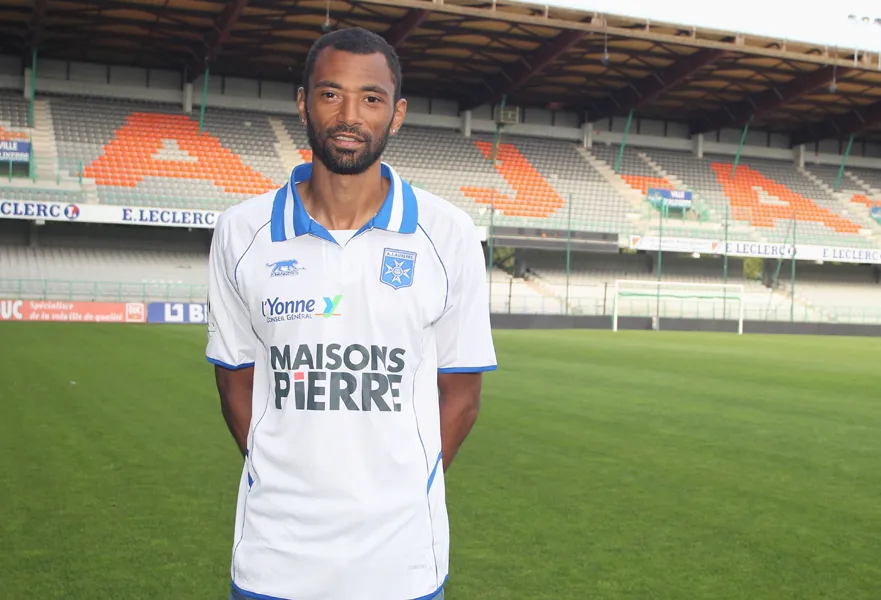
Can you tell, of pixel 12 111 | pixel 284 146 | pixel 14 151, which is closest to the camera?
pixel 14 151

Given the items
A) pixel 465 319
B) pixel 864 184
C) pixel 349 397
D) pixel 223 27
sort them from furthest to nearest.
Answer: pixel 864 184
pixel 223 27
pixel 465 319
pixel 349 397

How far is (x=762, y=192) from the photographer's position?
5066 centimetres

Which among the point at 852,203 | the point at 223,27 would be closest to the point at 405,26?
the point at 223,27

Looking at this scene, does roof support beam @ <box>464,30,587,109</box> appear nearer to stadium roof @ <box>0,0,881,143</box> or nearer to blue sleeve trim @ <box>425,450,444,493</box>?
stadium roof @ <box>0,0,881,143</box>

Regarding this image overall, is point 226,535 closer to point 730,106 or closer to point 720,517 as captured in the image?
point 720,517

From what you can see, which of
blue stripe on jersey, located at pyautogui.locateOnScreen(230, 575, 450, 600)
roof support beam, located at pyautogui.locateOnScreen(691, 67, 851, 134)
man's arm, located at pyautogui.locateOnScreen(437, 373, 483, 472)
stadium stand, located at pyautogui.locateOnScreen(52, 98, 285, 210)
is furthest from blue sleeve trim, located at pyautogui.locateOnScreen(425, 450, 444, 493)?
roof support beam, located at pyautogui.locateOnScreen(691, 67, 851, 134)

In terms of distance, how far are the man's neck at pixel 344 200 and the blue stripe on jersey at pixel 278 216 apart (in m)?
0.06

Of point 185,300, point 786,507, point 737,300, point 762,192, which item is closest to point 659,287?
point 737,300

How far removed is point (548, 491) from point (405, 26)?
106 feet

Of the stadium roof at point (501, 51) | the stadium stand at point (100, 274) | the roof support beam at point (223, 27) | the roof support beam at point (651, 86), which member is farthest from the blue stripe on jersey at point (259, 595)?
the roof support beam at point (651, 86)

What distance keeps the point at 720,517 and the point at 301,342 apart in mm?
4911

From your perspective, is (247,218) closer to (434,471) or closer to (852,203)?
(434,471)

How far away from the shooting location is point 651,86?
149 feet

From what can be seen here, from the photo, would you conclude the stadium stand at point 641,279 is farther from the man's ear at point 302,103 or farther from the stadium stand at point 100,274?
the man's ear at point 302,103
